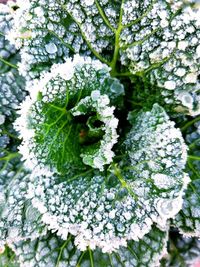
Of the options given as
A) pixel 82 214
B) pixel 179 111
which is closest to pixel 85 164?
pixel 82 214

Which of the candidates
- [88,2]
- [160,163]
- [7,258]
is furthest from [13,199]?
[88,2]

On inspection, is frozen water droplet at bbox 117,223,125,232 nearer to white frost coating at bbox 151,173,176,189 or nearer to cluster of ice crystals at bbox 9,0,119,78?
white frost coating at bbox 151,173,176,189

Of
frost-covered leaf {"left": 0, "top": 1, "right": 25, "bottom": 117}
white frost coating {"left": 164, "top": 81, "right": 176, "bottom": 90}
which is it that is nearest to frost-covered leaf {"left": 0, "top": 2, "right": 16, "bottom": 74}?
frost-covered leaf {"left": 0, "top": 1, "right": 25, "bottom": 117}

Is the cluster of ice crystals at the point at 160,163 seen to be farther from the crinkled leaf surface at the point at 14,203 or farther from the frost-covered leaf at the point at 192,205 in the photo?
the crinkled leaf surface at the point at 14,203

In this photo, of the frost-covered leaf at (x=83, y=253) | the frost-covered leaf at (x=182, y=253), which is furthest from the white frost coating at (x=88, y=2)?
the frost-covered leaf at (x=182, y=253)

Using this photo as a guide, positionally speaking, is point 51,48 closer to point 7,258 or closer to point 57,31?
point 57,31
